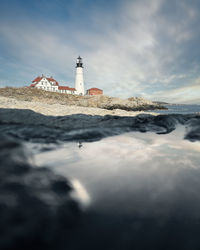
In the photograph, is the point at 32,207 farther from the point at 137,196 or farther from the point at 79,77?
the point at 79,77

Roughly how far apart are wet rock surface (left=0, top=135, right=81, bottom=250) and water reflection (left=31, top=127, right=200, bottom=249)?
0.14 metres

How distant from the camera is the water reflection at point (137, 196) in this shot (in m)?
0.98

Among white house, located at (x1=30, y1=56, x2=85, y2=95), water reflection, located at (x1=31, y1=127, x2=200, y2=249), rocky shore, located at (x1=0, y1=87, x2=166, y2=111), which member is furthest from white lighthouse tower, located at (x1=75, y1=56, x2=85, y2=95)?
water reflection, located at (x1=31, y1=127, x2=200, y2=249)

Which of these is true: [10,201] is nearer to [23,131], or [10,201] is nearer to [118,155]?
[118,155]

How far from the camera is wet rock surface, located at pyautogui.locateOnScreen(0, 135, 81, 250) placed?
35.0 inches

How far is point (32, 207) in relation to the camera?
1143mm

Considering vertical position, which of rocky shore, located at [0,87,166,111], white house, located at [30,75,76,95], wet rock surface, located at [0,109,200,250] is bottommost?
wet rock surface, located at [0,109,200,250]

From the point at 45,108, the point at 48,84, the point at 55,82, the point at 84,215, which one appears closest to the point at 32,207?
the point at 84,215

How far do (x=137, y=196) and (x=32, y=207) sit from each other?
0.97 m

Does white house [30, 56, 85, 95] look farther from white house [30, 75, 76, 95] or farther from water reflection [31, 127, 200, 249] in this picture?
water reflection [31, 127, 200, 249]

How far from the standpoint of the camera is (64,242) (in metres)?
0.90

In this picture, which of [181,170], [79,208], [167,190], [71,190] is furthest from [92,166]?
[181,170]

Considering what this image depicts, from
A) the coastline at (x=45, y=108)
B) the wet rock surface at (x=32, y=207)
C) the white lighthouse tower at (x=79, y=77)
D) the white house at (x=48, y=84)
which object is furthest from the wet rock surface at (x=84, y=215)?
the white house at (x=48, y=84)

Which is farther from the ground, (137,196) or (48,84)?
(48,84)
